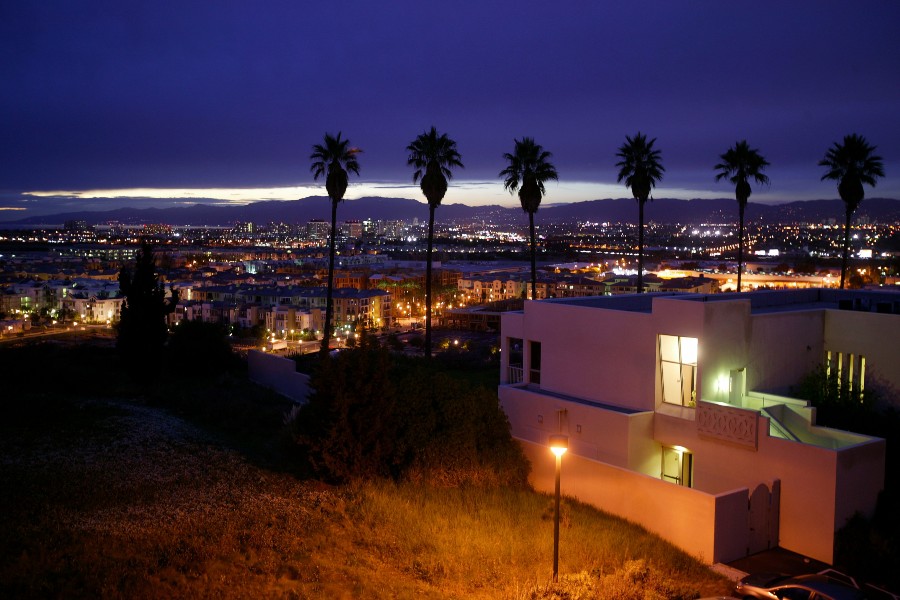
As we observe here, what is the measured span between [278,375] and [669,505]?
774 inches

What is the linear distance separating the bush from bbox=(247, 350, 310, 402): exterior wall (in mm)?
11666

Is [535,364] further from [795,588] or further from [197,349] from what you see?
[197,349]

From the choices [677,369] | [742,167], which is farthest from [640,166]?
[677,369]

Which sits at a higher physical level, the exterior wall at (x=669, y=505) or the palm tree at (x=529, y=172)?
the palm tree at (x=529, y=172)

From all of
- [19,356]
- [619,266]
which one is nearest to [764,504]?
[19,356]

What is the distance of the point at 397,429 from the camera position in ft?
45.8

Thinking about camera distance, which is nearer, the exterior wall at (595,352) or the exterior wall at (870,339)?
the exterior wall at (595,352)

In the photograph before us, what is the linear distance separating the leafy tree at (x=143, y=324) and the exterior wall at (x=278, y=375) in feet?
13.5

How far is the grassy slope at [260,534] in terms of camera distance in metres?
9.00

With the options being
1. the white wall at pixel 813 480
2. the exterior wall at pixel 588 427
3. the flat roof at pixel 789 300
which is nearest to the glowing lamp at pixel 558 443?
the white wall at pixel 813 480

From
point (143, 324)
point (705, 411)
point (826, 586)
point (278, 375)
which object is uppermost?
point (705, 411)

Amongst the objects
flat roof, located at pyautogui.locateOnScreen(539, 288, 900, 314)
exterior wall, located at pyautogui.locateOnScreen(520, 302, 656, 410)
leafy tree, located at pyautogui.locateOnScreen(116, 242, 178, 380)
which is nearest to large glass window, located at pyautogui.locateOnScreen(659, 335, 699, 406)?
exterior wall, located at pyautogui.locateOnScreen(520, 302, 656, 410)

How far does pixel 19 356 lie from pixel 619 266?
345 ft

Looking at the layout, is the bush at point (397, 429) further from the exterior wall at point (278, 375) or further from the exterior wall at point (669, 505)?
the exterior wall at point (278, 375)
